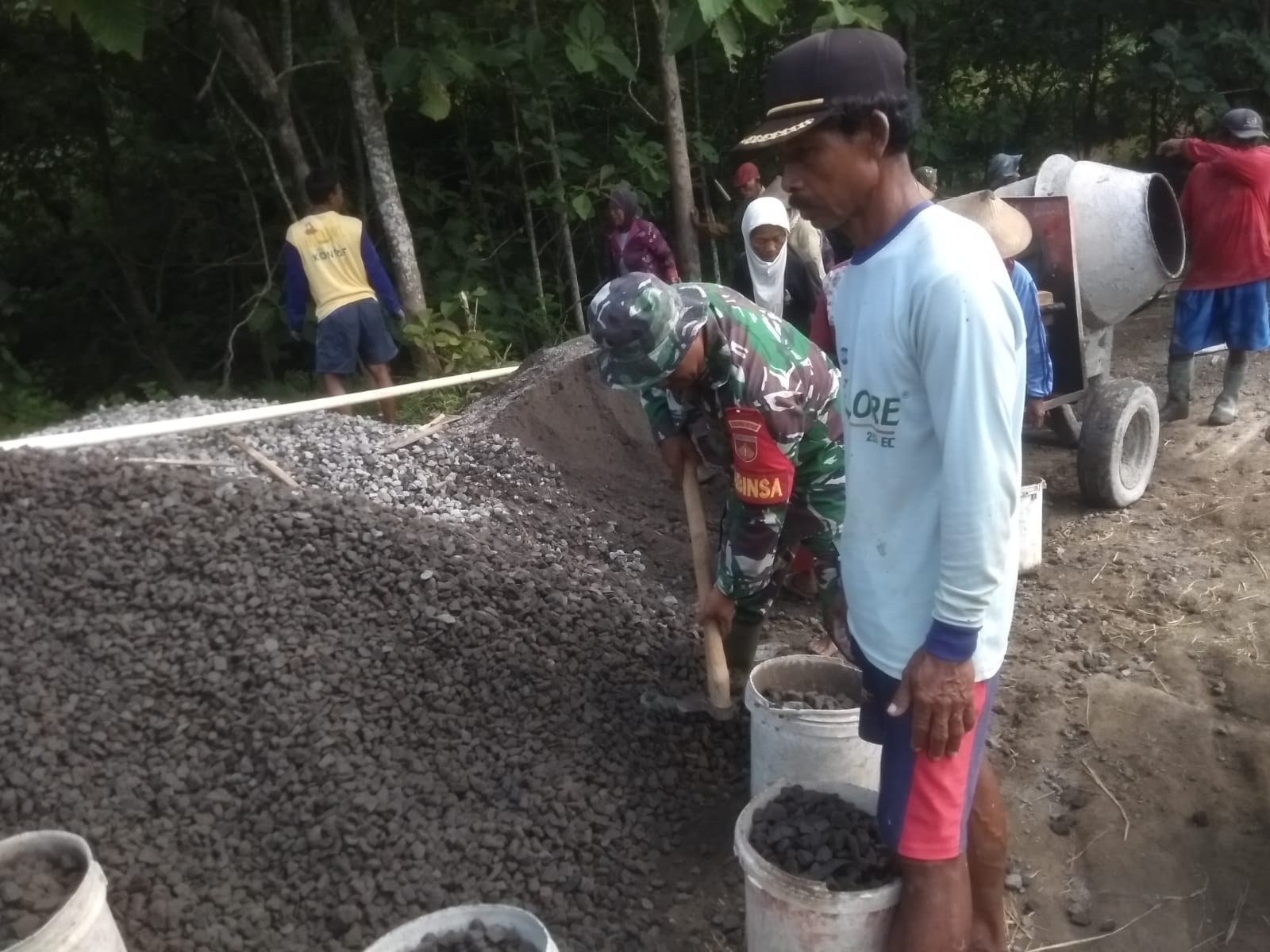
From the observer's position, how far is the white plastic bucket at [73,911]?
5.84 feet

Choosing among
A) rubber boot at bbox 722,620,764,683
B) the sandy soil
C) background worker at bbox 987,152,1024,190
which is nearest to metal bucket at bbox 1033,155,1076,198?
background worker at bbox 987,152,1024,190

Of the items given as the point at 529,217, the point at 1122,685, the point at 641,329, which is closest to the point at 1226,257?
the point at 1122,685

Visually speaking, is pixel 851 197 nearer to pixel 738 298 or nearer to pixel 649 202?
pixel 738 298

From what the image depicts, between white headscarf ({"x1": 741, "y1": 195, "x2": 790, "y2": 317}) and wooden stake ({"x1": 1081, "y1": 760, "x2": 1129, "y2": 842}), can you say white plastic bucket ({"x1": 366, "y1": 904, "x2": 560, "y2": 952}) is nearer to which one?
wooden stake ({"x1": 1081, "y1": 760, "x2": 1129, "y2": 842})

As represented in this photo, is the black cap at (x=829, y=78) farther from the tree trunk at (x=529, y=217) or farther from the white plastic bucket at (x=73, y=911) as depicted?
the tree trunk at (x=529, y=217)

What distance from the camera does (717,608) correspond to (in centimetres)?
274

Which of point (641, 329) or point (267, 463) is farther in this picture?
point (267, 463)

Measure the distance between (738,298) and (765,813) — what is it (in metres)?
1.35

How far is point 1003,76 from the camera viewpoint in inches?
430

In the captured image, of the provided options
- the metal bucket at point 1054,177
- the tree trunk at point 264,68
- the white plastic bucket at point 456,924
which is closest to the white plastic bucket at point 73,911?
the white plastic bucket at point 456,924

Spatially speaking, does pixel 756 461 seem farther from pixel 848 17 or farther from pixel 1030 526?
pixel 848 17

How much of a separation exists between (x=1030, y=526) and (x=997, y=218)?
124cm

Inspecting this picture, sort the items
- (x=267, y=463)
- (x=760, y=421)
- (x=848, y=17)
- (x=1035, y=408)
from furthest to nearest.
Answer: (x=848, y=17) < (x=1035, y=408) < (x=267, y=463) < (x=760, y=421)

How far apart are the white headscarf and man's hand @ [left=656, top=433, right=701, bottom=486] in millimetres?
2437
